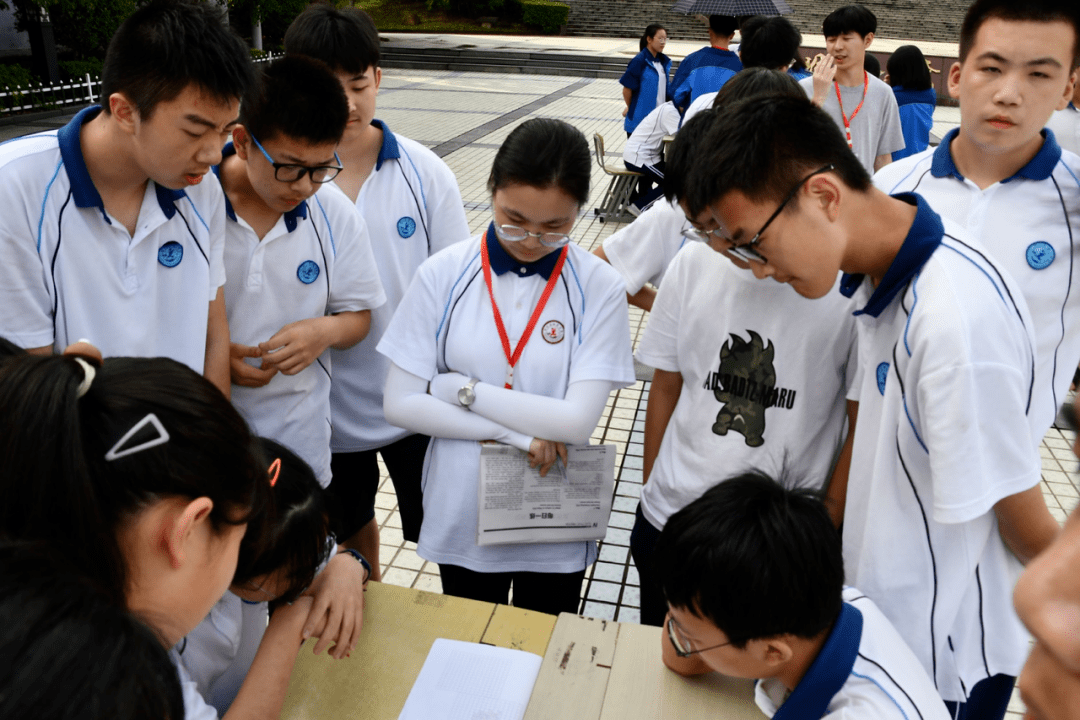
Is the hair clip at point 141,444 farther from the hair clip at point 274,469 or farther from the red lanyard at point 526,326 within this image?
the red lanyard at point 526,326

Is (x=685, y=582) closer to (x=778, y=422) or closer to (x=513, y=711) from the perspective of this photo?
(x=513, y=711)

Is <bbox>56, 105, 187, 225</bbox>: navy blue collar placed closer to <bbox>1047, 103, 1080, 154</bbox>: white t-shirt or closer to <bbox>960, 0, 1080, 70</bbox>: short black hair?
<bbox>960, 0, 1080, 70</bbox>: short black hair

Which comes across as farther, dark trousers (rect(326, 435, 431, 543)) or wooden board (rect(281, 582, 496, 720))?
dark trousers (rect(326, 435, 431, 543))

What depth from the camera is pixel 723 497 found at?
1393 millimetres

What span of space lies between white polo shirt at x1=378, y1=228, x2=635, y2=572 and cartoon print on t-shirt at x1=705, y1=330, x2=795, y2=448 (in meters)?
0.26

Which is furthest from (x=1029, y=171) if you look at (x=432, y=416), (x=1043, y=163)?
(x=432, y=416)

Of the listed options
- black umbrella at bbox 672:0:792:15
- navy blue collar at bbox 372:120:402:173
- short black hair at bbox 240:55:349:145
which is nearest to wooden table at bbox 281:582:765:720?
short black hair at bbox 240:55:349:145

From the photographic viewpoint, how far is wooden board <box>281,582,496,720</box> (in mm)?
1463

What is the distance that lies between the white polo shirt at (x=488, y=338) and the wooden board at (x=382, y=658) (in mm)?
264

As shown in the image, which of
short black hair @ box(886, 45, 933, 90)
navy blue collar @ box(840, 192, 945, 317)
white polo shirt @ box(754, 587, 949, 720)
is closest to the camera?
white polo shirt @ box(754, 587, 949, 720)

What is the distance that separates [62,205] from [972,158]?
206 centimetres

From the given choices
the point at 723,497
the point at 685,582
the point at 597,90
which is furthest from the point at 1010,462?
the point at 597,90

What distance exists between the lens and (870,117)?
430 cm

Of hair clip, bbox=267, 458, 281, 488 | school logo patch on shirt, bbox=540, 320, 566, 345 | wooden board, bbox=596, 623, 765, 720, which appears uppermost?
school logo patch on shirt, bbox=540, 320, 566, 345
